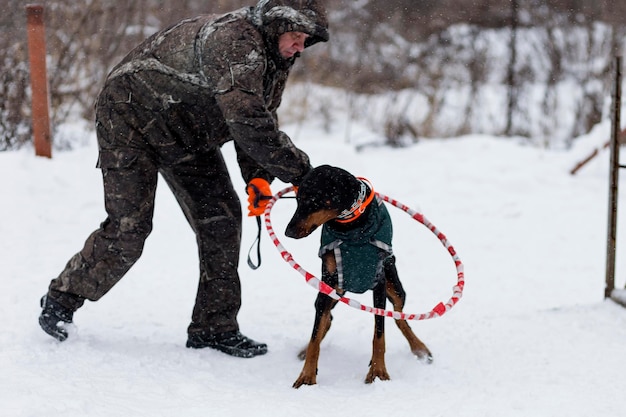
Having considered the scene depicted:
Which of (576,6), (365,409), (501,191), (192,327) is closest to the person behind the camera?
(365,409)

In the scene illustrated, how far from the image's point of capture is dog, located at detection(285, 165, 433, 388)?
2.98 metres

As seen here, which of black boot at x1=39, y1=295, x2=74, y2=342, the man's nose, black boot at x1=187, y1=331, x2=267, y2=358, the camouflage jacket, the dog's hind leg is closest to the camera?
the camouflage jacket

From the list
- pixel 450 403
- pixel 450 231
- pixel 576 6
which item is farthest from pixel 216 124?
pixel 576 6

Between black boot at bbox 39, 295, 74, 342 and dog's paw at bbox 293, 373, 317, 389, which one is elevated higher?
black boot at bbox 39, 295, 74, 342

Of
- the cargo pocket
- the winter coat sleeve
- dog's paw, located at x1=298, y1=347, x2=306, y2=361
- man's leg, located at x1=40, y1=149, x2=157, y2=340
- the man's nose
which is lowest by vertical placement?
dog's paw, located at x1=298, y1=347, x2=306, y2=361

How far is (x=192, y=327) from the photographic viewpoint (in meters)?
3.69

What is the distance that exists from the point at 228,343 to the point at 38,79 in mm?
4109

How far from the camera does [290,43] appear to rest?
3172mm

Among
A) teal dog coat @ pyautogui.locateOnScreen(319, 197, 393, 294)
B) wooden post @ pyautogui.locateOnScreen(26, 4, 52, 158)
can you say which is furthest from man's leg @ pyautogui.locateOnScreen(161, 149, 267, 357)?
wooden post @ pyautogui.locateOnScreen(26, 4, 52, 158)

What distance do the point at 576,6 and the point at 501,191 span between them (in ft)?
25.0

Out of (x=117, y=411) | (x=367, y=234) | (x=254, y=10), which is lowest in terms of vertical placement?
(x=117, y=411)

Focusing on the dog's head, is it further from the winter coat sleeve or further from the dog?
the winter coat sleeve

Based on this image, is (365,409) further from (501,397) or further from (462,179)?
(462,179)

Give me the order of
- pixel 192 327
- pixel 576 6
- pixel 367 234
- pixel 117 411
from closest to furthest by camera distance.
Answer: pixel 117 411 < pixel 367 234 < pixel 192 327 < pixel 576 6
